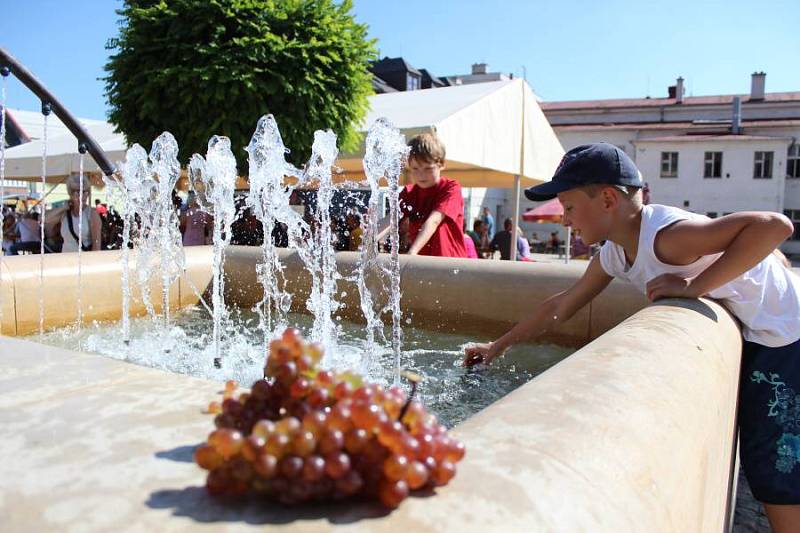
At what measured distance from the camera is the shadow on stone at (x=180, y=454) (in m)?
0.81

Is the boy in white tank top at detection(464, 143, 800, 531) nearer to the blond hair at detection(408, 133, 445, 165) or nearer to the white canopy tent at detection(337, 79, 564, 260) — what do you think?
the blond hair at detection(408, 133, 445, 165)

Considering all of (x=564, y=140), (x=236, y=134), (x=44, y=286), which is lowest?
(x=44, y=286)

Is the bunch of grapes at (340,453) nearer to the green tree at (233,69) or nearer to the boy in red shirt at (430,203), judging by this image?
the boy in red shirt at (430,203)

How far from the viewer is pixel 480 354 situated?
251cm

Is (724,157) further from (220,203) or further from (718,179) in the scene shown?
(220,203)

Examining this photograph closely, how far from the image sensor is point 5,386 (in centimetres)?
112

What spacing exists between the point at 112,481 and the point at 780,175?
1377 inches

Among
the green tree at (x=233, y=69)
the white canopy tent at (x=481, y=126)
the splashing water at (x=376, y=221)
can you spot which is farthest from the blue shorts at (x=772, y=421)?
the green tree at (x=233, y=69)

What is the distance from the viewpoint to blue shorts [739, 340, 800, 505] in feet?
6.20

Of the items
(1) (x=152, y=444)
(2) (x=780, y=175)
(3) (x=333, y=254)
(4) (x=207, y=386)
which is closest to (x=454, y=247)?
(3) (x=333, y=254)

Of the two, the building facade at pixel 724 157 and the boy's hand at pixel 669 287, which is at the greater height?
the building facade at pixel 724 157

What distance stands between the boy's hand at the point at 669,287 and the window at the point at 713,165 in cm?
3258

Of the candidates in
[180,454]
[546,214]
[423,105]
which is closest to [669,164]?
[546,214]

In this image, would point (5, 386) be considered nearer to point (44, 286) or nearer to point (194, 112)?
point (44, 286)
